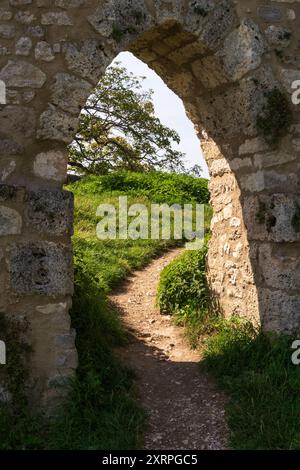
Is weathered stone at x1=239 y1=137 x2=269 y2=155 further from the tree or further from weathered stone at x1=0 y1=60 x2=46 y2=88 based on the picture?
the tree

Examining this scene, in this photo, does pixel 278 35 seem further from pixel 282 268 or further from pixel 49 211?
pixel 49 211

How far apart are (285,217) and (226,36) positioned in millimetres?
1609

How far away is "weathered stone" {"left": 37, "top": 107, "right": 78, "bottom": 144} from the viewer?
12.3 ft

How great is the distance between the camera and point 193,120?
5.31 m

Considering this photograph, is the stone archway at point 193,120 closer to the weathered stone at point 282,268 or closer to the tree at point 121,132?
the weathered stone at point 282,268

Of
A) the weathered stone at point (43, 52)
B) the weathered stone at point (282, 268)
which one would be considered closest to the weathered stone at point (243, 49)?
the weathered stone at point (43, 52)

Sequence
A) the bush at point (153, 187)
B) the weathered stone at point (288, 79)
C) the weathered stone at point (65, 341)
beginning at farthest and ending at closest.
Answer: the bush at point (153, 187), the weathered stone at point (288, 79), the weathered stone at point (65, 341)

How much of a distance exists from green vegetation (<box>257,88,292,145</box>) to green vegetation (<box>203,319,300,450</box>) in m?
1.73

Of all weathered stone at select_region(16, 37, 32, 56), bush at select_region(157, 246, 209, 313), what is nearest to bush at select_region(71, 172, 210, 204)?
bush at select_region(157, 246, 209, 313)

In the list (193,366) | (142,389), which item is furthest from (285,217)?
(142,389)

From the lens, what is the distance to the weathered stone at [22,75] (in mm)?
3695

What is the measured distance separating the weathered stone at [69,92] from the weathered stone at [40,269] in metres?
1.02

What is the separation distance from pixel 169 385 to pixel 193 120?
2.64 meters

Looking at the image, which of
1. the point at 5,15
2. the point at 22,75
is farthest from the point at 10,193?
the point at 5,15
